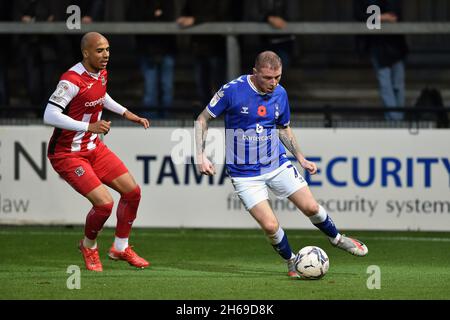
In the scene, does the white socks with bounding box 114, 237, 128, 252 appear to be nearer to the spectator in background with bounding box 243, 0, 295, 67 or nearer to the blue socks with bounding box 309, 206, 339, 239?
the blue socks with bounding box 309, 206, 339, 239

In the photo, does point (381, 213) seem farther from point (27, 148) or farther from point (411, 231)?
point (27, 148)

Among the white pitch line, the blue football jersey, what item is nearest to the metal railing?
the white pitch line

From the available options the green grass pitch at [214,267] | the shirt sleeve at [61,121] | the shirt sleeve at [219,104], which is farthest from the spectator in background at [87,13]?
the shirt sleeve at [219,104]

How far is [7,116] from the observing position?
1662cm

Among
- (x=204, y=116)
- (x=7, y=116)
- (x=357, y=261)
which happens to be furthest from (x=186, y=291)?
(x=7, y=116)

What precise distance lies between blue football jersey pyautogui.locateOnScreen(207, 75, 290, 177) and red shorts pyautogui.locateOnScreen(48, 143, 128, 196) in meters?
1.22

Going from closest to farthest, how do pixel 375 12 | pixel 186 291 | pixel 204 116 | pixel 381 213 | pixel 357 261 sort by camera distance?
pixel 186 291
pixel 204 116
pixel 357 261
pixel 381 213
pixel 375 12

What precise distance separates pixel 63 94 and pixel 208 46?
6.28m

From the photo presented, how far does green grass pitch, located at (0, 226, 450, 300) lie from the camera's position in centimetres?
1042

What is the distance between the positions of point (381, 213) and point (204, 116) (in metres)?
4.64

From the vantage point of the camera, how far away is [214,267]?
1252 cm

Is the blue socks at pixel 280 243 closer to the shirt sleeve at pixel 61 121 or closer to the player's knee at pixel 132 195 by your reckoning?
the player's knee at pixel 132 195

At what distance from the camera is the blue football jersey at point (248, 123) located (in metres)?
11.7

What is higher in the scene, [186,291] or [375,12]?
[375,12]
